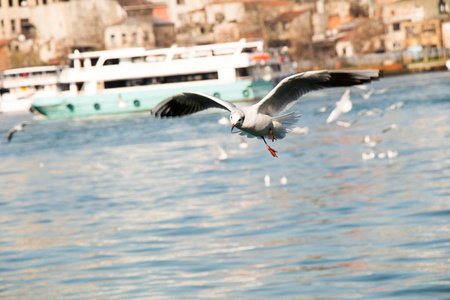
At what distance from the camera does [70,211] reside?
22.9 m

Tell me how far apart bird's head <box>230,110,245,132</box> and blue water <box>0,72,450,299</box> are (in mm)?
4806

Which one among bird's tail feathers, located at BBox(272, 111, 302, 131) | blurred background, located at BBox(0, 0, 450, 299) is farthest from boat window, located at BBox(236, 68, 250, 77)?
bird's tail feathers, located at BBox(272, 111, 302, 131)

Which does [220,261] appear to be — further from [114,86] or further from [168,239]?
[114,86]

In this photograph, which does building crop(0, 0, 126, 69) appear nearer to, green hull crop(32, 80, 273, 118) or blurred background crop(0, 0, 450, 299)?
green hull crop(32, 80, 273, 118)

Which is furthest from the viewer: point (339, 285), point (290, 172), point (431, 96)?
point (431, 96)

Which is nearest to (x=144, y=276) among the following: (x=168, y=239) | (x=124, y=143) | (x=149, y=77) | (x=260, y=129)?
Answer: (x=168, y=239)

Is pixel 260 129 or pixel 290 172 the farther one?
pixel 290 172

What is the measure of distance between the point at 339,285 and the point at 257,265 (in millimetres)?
2015

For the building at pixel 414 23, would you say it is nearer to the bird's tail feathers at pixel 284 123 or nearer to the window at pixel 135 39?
the window at pixel 135 39

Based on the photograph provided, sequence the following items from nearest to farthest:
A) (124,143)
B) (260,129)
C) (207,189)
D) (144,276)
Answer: (260,129) < (144,276) < (207,189) < (124,143)

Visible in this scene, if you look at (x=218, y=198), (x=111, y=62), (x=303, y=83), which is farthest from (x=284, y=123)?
(x=111, y=62)

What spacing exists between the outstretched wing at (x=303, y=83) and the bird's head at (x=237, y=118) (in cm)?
54

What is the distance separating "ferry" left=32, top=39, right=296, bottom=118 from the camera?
5353 centimetres

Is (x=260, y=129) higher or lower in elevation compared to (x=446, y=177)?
higher
